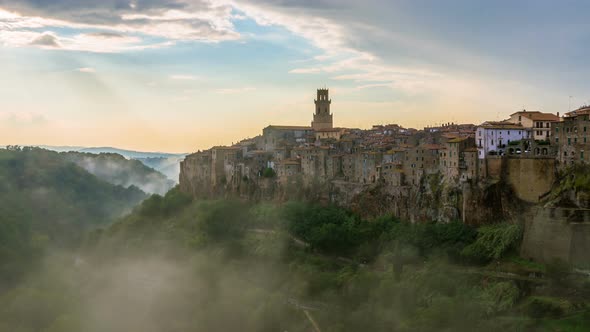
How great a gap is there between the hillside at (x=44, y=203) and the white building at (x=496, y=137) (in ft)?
114

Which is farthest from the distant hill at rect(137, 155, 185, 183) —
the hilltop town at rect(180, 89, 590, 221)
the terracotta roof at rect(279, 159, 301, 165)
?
the terracotta roof at rect(279, 159, 301, 165)

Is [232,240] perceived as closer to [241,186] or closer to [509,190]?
[241,186]

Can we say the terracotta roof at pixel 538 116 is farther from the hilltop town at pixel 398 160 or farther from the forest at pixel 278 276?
the forest at pixel 278 276

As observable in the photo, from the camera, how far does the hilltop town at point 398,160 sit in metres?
33.7

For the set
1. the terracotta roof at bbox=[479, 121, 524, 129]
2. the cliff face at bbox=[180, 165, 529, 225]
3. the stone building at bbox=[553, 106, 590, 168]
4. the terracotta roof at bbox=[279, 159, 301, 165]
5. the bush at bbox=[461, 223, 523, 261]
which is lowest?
the bush at bbox=[461, 223, 523, 261]

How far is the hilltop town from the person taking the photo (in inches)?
1325

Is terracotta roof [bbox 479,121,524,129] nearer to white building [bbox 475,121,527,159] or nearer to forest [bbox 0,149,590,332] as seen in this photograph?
white building [bbox 475,121,527,159]

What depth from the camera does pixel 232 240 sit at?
46.4m

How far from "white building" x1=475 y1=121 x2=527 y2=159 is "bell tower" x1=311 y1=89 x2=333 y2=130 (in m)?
28.5

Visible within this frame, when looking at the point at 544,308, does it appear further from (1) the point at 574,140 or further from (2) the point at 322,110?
(2) the point at 322,110

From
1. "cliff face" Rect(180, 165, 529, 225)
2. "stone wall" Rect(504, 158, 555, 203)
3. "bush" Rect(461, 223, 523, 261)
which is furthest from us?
"cliff face" Rect(180, 165, 529, 225)

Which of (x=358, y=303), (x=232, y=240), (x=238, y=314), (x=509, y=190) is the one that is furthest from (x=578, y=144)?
(x=232, y=240)

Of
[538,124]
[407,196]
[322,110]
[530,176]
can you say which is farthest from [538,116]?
[322,110]

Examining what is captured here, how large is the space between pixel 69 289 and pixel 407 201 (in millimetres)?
23194
